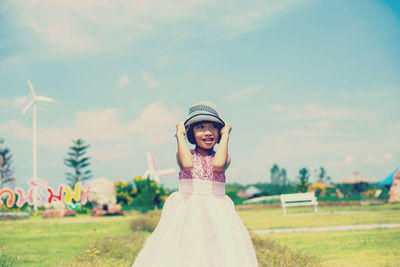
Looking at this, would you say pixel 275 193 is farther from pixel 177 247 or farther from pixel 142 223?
pixel 177 247

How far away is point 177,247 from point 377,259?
445 centimetres

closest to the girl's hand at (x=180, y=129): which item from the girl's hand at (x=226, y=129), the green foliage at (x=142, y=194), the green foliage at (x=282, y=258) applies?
the girl's hand at (x=226, y=129)

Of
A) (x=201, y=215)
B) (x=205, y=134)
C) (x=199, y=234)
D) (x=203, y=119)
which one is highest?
(x=203, y=119)

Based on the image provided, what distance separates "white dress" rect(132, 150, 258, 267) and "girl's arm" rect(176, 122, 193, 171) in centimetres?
9

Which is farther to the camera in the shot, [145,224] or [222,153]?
[145,224]

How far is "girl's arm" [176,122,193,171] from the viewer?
3.40 metres

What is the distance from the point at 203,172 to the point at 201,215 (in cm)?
38

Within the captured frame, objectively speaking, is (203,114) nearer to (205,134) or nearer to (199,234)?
(205,134)

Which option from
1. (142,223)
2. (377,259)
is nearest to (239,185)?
(142,223)

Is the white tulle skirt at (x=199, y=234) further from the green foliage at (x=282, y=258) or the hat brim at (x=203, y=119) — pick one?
the green foliage at (x=282, y=258)

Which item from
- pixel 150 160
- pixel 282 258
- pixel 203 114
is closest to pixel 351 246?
pixel 282 258

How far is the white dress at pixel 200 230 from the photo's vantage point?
3.15 metres

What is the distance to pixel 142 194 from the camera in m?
22.3

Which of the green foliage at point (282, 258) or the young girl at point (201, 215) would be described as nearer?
the young girl at point (201, 215)
